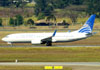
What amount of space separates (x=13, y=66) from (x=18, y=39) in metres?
34.1

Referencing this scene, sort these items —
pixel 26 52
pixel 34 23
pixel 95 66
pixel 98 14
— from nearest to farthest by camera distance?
pixel 95 66 → pixel 26 52 → pixel 34 23 → pixel 98 14

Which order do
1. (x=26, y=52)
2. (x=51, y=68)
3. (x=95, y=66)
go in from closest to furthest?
(x=51, y=68)
(x=95, y=66)
(x=26, y=52)

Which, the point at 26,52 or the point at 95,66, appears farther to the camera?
the point at 26,52

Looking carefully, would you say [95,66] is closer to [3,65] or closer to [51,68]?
[51,68]

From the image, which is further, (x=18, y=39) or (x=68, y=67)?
(x=18, y=39)

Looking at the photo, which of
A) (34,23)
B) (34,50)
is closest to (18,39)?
(34,50)

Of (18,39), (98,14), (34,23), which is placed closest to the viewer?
(18,39)

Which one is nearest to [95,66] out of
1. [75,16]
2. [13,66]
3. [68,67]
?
[68,67]

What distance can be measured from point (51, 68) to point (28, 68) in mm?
3523

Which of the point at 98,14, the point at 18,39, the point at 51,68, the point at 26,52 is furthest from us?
the point at 98,14

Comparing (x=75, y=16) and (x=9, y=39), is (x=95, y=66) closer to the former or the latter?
(x=9, y=39)

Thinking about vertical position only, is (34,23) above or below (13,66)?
below

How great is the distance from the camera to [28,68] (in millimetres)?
41906

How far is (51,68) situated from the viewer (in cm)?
4022
